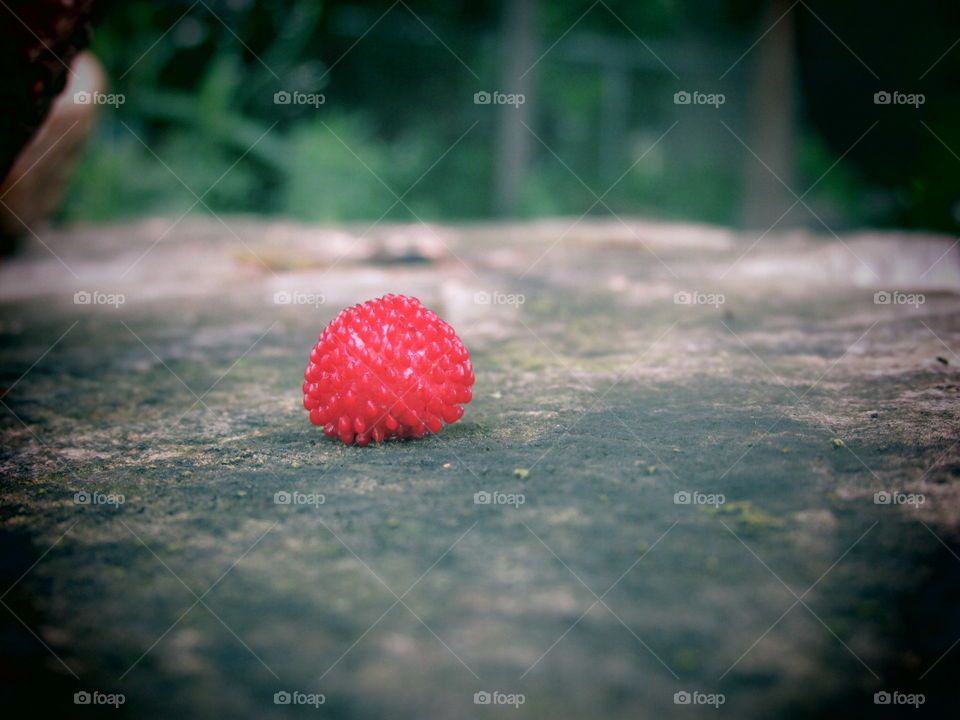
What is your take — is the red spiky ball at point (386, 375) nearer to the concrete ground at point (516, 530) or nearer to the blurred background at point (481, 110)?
the concrete ground at point (516, 530)

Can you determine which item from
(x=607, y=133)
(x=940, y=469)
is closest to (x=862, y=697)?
(x=940, y=469)

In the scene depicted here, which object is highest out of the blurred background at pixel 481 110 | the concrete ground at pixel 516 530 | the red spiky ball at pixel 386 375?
the blurred background at pixel 481 110

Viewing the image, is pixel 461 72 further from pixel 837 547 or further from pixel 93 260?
pixel 837 547

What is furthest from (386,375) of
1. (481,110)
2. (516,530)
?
(481,110)

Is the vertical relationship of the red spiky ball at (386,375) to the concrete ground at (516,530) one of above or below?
above

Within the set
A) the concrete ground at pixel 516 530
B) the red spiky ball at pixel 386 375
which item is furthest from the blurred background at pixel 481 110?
the red spiky ball at pixel 386 375

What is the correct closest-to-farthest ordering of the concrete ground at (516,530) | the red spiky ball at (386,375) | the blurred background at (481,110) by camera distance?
1. the concrete ground at (516,530)
2. the red spiky ball at (386,375)
3. the blurred background at (481,110)

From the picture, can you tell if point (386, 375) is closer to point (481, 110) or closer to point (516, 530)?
point (516, 530)
